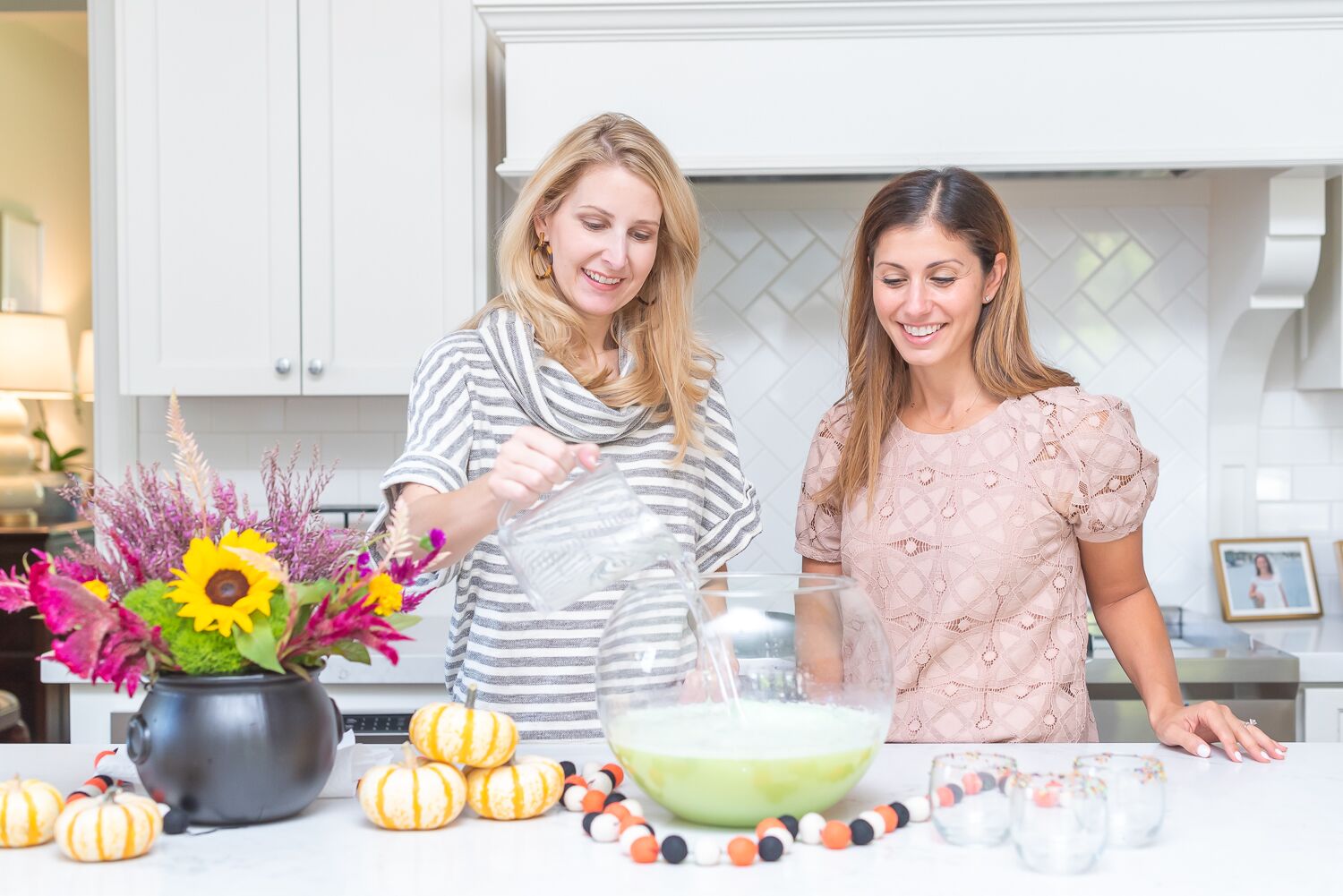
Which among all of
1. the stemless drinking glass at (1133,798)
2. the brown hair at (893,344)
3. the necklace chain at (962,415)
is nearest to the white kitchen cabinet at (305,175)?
the brown hair at (893,344)

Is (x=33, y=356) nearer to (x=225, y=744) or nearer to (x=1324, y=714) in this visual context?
(x=225, y=744)

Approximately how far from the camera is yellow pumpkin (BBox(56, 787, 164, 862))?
977mm

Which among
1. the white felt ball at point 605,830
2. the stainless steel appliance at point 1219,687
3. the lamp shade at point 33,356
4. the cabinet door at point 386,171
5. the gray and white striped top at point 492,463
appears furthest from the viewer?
the lamp shade at point 33,356

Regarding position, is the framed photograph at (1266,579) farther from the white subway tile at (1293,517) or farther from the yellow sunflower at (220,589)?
the yellow sunflower at (220,589)

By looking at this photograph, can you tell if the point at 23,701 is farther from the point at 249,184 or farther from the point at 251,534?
the point at 251,534

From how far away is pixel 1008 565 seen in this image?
1677mm

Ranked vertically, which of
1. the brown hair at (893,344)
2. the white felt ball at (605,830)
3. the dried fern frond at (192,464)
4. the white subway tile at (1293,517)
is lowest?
the white felt ball at (605,830)

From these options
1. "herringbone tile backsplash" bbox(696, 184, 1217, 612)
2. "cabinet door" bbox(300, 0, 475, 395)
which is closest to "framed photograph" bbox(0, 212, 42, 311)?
"cabinet door" bbox(300, 0, 475, 395)

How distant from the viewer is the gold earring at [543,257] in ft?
5.55

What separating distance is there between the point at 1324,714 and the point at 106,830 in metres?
2.20

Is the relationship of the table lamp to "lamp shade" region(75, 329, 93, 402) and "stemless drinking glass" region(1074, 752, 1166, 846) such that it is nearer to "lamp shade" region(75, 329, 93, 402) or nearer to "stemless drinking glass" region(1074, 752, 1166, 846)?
"lamp shade" region(75, 329, 93, 402)

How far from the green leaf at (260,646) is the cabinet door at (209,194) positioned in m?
1.65

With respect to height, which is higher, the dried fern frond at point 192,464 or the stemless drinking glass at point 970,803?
the dried fern frond at point 192,464

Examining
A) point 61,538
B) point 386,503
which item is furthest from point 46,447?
point 386,503
